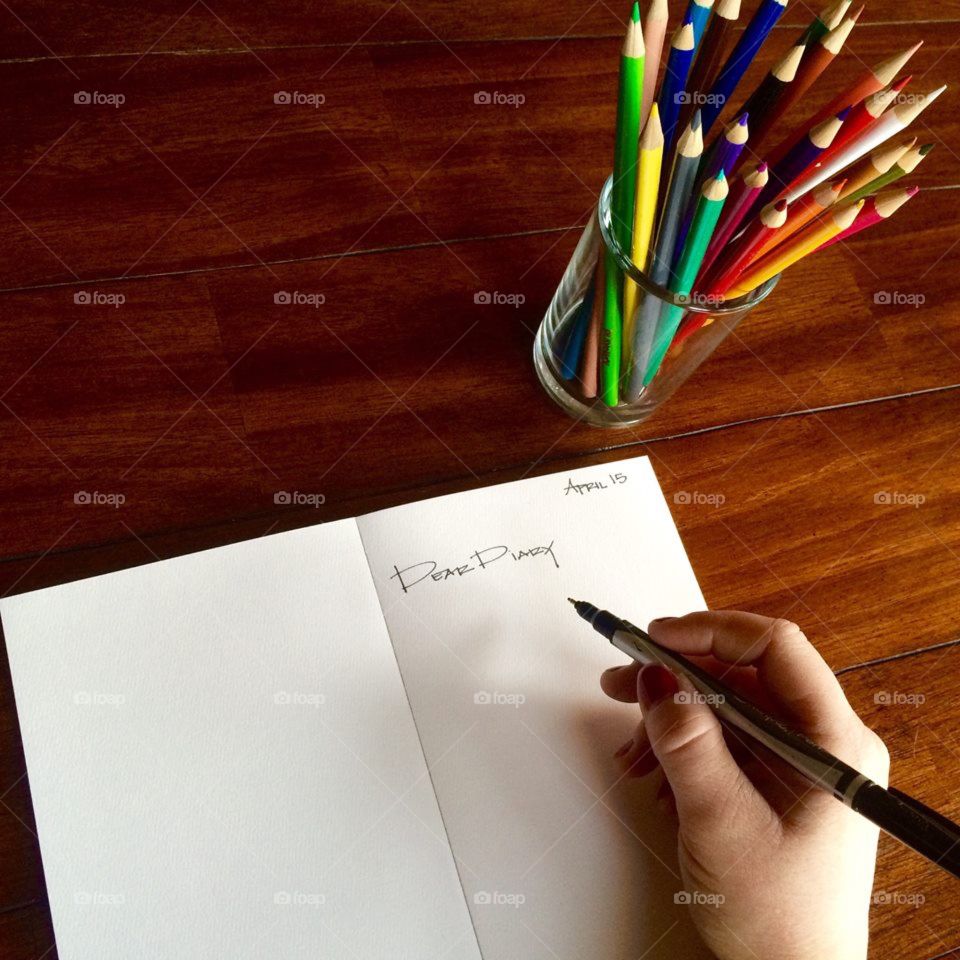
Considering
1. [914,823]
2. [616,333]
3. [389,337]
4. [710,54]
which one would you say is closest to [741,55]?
[710,54]

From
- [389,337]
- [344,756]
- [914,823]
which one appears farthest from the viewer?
[389,337]

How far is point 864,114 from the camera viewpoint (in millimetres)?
496

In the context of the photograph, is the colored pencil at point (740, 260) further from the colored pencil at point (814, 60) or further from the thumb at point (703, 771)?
the thumb at point (703, 771)

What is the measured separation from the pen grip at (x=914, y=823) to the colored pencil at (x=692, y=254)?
Result: 28cm

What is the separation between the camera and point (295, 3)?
0.79 metres

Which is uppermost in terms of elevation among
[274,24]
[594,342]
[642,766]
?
[274,24]

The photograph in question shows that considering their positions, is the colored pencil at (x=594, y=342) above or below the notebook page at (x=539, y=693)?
above

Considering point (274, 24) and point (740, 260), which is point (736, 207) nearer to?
point (740, 260)

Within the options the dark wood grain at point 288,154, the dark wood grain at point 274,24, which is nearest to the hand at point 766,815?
the dark wood grain at point 288,154

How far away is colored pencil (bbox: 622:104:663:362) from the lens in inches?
19.3

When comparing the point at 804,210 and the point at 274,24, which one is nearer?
the point at 804,210

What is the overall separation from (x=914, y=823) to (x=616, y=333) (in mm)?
327

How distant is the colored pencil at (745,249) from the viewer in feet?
1.65

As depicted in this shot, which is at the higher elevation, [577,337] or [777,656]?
[577,337]
